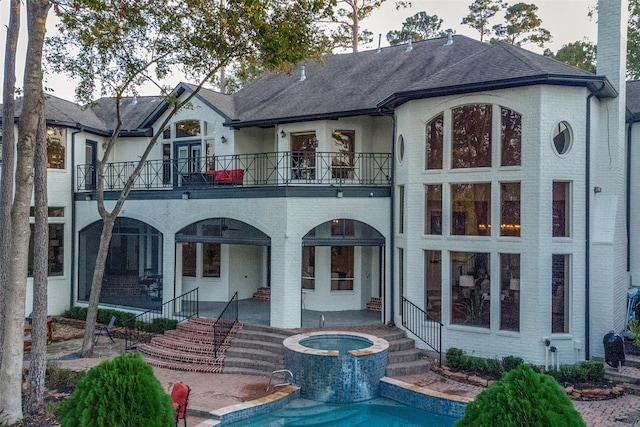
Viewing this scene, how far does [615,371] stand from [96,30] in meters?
15.7

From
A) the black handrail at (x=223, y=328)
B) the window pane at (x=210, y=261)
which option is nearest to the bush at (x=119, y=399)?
the black handrail at (x=223, y=328)

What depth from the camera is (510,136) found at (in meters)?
13.3

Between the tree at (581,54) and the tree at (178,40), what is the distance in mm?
20841

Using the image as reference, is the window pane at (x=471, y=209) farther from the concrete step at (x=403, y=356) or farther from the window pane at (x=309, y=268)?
the window pane at (x=309, y=268)

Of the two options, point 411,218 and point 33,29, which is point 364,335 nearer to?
point 411,218

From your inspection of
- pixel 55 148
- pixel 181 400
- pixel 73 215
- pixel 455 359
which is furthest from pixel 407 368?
pixel 55 148

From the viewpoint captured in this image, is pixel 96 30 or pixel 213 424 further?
pixel 96 30

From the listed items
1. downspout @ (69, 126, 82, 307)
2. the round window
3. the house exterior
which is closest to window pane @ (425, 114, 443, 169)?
the house exterior

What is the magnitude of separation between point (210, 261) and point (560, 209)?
12186mm

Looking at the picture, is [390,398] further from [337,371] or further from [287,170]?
[287,170]

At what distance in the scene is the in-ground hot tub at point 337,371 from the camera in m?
11.5

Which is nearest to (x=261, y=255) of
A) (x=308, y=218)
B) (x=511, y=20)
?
(x=308, y=218)

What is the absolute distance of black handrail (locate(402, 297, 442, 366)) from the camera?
1398cm

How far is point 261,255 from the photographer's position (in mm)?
20031
